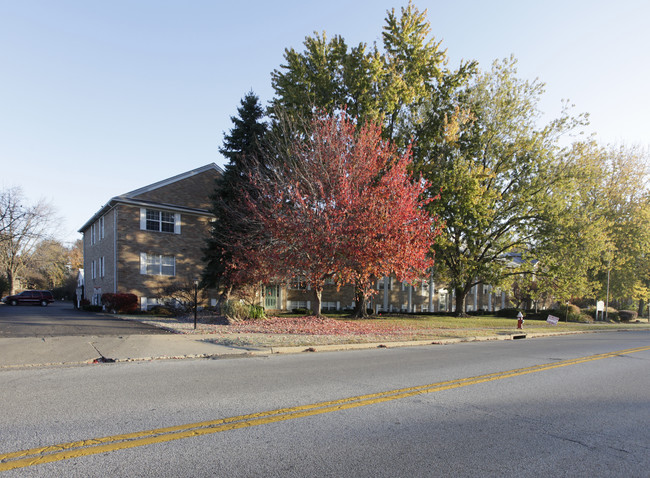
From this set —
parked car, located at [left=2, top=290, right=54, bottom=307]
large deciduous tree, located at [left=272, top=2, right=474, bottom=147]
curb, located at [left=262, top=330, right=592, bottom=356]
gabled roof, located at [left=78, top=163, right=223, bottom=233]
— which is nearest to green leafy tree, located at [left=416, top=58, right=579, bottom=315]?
large deciduous tree, located at [left=272, top=2, right=474, bottom=147]

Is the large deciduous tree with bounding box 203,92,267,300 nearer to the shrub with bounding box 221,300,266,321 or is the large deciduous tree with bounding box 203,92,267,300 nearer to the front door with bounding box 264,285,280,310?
the shrub with bounding box 221,300,266,321

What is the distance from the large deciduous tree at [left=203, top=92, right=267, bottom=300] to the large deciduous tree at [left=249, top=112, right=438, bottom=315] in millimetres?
2238

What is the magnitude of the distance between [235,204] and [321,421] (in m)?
16.2

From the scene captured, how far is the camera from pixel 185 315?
68.8 ft

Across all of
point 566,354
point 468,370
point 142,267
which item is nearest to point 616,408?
point 468,370

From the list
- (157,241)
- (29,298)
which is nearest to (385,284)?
(157,241)

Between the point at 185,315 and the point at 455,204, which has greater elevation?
the point at 455,204

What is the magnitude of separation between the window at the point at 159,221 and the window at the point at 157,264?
1638 millimetres

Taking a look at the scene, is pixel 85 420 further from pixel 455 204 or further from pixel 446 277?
pixel 446 277

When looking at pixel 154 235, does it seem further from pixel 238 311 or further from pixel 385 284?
pixel 385 284

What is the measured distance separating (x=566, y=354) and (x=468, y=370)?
16.5 ft

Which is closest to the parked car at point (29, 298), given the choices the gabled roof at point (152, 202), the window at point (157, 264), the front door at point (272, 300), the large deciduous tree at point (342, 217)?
the gabled roof at point (152, 202)

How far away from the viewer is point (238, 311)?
1742cm

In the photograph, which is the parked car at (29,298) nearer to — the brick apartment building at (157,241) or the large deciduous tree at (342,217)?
the brick apartment building at (157,241)
